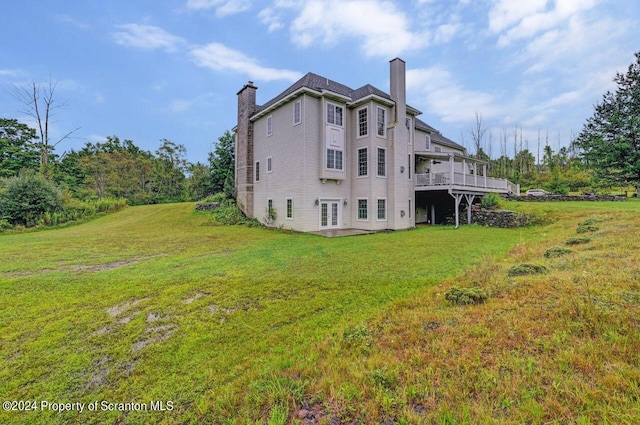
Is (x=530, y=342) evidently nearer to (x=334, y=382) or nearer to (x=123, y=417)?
(x=334, y=382)

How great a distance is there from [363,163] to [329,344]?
1451 centimetres

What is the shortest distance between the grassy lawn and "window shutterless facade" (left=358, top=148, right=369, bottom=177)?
10.7m

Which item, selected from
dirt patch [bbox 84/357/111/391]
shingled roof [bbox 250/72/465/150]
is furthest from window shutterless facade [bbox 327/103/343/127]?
dirt patch [bbox 84/357/111/391]

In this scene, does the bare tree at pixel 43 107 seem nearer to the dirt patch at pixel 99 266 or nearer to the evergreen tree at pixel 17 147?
the evergreen tree at pixel 17 147

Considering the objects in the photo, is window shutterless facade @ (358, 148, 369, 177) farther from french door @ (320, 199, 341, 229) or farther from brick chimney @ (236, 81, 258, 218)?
brick chimney @ (236, 81, 258, 218)

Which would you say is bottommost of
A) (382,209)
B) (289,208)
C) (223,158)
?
(382,209)

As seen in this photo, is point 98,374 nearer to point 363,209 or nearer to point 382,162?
point 363,209

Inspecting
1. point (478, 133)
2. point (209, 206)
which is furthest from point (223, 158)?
point (478, 133)

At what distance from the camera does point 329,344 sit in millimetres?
3398

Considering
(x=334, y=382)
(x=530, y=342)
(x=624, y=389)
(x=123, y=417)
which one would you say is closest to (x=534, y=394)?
(x=624, y=389)

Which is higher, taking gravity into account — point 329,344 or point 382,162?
point 382,162

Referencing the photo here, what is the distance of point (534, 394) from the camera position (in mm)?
2188

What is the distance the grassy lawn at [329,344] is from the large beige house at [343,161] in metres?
9.89

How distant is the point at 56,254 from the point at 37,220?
1482 cm
